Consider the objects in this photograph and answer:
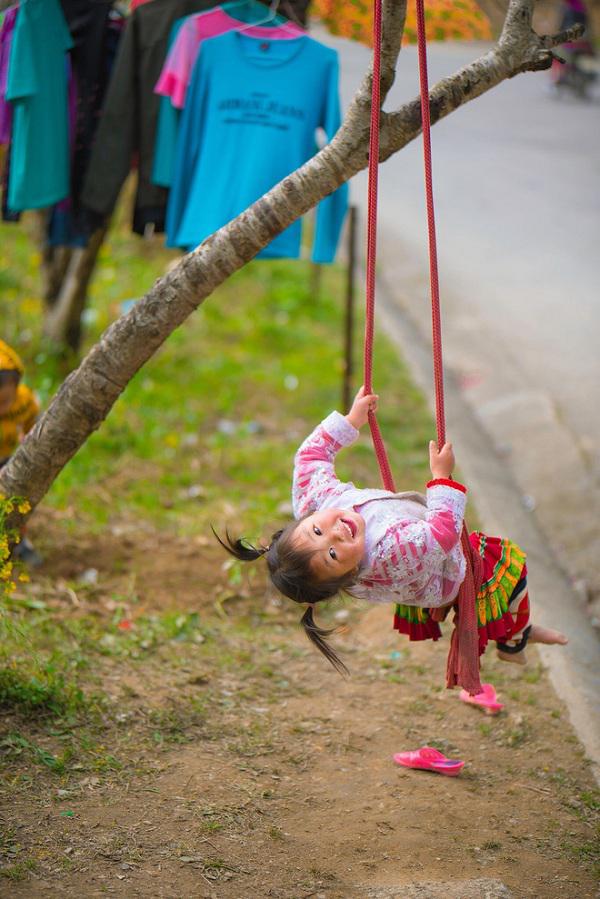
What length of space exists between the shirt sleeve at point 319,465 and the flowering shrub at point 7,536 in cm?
79

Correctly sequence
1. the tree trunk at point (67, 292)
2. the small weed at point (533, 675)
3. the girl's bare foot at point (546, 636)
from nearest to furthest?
1. the girl's bare foot at point (546, 636)
2. the small weed at point (533, 675)
3. the tree trunk at point (67, 292)

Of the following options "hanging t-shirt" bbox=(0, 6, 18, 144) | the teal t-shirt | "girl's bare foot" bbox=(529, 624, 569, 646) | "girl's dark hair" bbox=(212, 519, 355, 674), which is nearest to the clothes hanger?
the teal t-shirt

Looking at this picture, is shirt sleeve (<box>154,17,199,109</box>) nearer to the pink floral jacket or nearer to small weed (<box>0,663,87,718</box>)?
the pink floral jacket

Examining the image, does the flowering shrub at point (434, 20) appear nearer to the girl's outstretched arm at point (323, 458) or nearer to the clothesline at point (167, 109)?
the clothesline at point (167, 109)

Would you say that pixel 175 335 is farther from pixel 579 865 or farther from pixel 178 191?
pixel 579 865

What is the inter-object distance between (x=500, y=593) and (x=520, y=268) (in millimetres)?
5936

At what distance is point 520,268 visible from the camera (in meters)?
8.22

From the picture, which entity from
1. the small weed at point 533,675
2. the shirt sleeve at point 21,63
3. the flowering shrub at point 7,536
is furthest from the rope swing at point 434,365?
the shirt sleeve at point 21,63

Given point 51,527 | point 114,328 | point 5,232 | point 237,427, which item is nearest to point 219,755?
point 114,328

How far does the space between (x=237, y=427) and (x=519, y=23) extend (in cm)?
331

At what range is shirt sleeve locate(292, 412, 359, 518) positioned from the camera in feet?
8.75

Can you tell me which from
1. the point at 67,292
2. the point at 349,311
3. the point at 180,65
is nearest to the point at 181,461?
the point at 349,311

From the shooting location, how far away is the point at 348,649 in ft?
12.6

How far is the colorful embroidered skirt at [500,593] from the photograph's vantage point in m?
2.74
